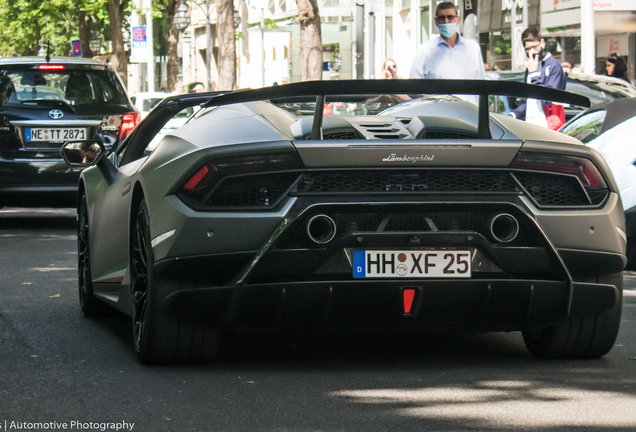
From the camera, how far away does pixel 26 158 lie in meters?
11.8

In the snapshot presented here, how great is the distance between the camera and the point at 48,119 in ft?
39.1

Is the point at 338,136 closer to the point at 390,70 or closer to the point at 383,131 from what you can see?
the point at 383,131

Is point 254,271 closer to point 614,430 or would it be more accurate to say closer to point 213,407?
point 213,407

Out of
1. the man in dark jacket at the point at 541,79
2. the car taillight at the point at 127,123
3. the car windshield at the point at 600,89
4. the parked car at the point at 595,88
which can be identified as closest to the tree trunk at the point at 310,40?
the parked car at the point at 595,88

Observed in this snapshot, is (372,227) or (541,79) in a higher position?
(541,79)

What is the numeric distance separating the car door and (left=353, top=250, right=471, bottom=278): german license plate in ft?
4.02

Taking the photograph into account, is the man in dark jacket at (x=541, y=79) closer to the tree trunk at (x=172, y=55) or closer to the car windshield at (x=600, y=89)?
the car windshield at (x=600, y=89)

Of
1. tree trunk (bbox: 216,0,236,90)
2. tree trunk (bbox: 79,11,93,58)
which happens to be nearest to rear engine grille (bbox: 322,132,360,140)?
tree trunk (bbox: 216,0,236,90)

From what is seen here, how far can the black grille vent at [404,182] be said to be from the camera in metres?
4.63

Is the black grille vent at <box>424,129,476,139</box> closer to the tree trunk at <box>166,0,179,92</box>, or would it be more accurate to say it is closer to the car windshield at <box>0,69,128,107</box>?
the car windshield at <box>0,69,128,107</box>

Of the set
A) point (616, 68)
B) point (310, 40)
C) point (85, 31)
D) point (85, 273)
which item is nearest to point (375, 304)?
point (85, 273)

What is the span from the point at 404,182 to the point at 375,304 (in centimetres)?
50

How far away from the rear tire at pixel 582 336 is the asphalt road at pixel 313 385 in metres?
0.07

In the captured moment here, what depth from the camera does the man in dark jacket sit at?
1208cm
